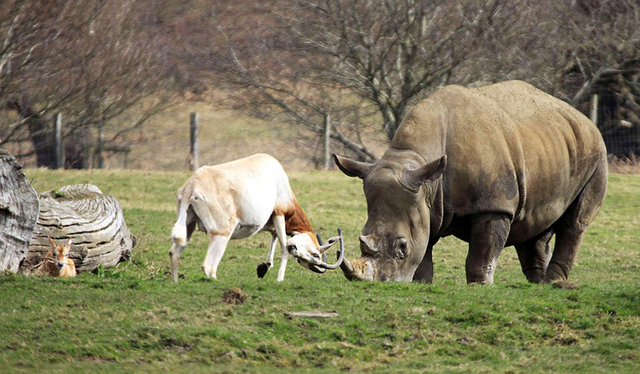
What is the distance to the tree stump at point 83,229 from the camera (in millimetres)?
11945

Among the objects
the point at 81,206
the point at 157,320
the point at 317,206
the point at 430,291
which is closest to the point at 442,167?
the point at 430,291

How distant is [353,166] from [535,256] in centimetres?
314

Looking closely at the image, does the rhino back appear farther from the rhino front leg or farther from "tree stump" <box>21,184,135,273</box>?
"tree stump" <box>21,184,135,273</box>

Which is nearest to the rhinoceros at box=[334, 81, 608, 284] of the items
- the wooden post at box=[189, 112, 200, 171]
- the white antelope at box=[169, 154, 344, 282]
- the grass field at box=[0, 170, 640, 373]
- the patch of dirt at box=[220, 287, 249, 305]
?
the grass field at box=[0, 170, 640, 373]

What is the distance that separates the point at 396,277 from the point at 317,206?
1080 cm

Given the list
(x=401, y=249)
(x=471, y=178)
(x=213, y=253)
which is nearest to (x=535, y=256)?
(x=471, y=178)

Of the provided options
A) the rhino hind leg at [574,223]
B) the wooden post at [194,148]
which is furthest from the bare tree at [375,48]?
the rhino hind leg at [574,223]

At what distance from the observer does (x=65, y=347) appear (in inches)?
297

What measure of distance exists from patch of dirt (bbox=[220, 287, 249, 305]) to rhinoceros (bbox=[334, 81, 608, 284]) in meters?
1.19

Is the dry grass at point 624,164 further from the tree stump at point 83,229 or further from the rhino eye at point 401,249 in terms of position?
the rhino eye at point 401,249

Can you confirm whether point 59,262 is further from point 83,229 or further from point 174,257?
point 174,257

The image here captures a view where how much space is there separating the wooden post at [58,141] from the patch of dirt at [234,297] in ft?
62.9

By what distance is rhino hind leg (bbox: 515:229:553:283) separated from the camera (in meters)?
12.2

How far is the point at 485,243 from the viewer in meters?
10.2
